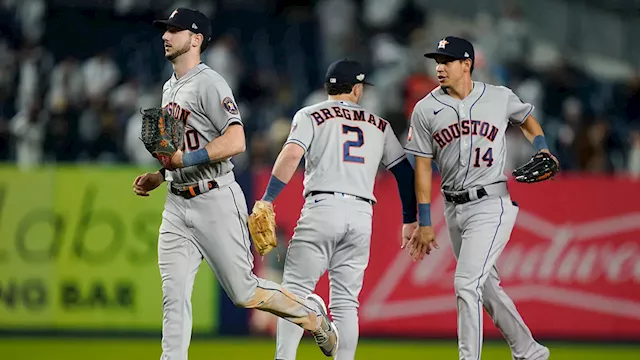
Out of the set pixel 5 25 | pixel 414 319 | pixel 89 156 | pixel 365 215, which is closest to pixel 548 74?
pixel 414 319

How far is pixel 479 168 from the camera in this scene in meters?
7.40

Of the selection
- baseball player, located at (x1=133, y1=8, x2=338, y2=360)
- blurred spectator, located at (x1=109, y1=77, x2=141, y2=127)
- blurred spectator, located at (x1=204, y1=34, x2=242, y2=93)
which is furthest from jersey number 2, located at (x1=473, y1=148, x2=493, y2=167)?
blurred spectator, located at (x1=204, y1=34, x2=242, y2=93)

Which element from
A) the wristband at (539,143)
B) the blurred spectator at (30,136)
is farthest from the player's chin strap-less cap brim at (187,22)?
the blurred spectator at (30,136)

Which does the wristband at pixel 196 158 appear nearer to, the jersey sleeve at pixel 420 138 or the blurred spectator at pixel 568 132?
the jersey sleeve at pixel 420 138

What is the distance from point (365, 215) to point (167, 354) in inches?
67.9

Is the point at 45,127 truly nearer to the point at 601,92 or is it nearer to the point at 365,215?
the point at 365,215

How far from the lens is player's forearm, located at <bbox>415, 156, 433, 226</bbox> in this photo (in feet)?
24.2

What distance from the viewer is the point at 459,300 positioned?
7.12 m

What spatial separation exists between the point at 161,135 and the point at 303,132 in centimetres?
128

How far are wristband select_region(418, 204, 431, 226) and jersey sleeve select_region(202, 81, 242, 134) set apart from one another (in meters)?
1.58

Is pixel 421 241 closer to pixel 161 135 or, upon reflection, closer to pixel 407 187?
pixel 407 187

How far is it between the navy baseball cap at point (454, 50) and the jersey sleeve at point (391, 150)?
603 mm

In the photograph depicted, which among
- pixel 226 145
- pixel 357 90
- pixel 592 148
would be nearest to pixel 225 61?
pixel 592 148

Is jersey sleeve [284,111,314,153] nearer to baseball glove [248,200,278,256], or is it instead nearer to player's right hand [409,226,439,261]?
baseball glove [248,200,278,256]
